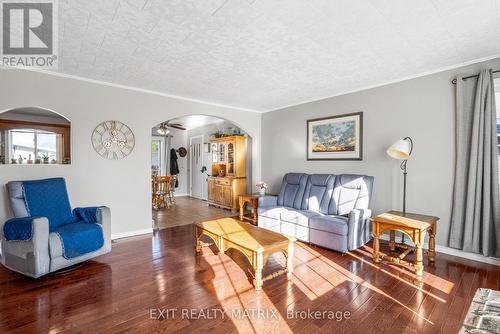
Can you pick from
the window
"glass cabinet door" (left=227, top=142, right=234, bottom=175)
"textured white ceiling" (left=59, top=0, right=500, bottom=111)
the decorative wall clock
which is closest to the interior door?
"glass cabinet door" (left=227, top=142, right=234, bottom=175)

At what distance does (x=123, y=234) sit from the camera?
4.08 m

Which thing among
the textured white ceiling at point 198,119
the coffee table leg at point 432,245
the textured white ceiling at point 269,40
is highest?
the textured white ceiling at point 269,40

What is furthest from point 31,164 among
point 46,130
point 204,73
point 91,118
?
point 204,73

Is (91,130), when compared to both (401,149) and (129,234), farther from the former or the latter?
(401,149)

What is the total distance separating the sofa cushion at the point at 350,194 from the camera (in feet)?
12.2

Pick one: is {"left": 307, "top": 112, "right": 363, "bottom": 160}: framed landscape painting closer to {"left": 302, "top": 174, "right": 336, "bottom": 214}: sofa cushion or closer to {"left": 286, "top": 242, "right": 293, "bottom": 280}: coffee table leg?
{"left": 302, "top": 174, "right": 336, "bottom": 214}: sofa cushion

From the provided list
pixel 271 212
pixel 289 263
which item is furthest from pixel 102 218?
pixel 271 212

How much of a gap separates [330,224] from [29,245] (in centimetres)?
345

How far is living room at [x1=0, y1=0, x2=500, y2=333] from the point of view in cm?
207

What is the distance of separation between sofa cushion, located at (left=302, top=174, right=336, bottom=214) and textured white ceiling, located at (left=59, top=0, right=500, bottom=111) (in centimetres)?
159

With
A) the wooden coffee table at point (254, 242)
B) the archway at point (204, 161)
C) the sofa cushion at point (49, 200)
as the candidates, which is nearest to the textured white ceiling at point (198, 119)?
the archway at point (204, 161)

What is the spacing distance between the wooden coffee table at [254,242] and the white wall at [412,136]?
83.3 inches

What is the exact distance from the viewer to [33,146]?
361 cm

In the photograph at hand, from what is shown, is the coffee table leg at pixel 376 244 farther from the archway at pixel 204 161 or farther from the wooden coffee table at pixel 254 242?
the archway at pixel 204 161
